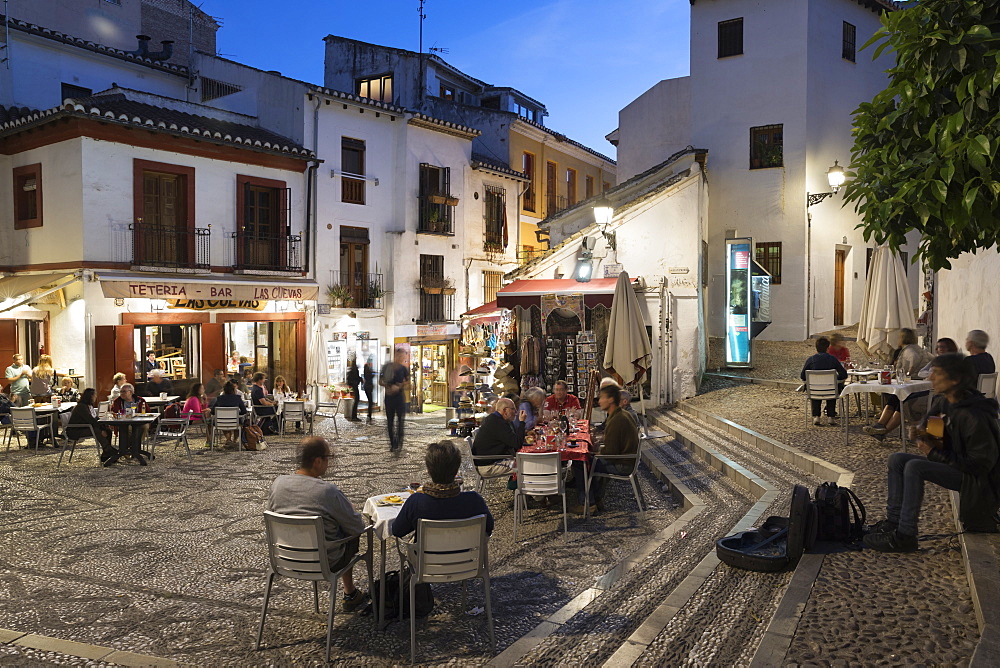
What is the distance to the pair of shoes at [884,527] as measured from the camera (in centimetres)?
543

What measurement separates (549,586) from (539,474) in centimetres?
161

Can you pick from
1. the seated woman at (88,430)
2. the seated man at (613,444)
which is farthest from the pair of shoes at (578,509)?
the seated woman at (88,430)

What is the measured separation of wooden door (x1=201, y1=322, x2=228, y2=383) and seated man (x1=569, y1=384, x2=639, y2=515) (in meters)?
12.9

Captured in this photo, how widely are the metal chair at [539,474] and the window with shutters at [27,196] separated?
49.7ft

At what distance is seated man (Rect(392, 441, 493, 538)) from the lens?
503 cm

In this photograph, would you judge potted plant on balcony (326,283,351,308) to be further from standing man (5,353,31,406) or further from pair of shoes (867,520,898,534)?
pair of shoes (867,520,898,534)

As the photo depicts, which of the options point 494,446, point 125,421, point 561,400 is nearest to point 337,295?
point 125,421

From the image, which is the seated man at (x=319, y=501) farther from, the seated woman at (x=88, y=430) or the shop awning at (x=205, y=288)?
the shop awning at (x=205, y=288)

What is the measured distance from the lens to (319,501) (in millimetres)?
5020

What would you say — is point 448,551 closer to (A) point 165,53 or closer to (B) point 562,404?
(B) point 562,404

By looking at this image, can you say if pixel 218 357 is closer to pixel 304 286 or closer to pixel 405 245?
pixel 304 286

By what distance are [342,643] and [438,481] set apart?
1250 mm

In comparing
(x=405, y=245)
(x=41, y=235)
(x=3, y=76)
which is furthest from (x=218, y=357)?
(x=3, y=76)

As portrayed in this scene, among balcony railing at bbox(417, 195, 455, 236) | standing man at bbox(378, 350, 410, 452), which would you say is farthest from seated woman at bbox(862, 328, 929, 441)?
balcony railing at bbox(417, 195, 455, 236)
